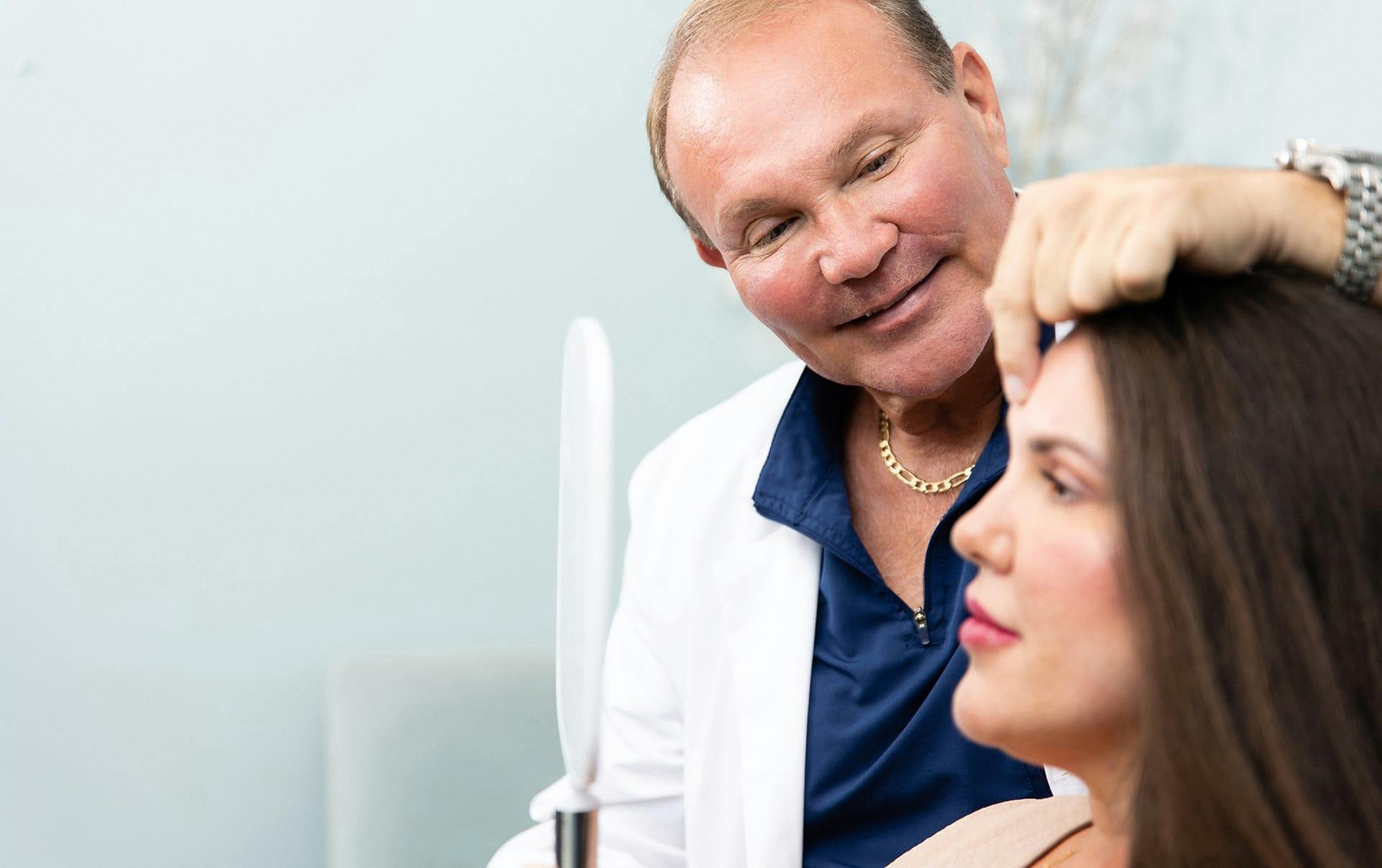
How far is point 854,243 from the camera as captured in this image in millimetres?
1178

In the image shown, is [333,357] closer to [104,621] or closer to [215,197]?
[215,197]

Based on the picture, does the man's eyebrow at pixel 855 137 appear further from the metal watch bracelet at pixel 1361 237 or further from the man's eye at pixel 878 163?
the metal watch bracelet at pixel 1361 237

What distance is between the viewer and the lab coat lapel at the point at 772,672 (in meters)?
1.31

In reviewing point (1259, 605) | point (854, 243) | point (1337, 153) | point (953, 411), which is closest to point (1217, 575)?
point (1259, 605)

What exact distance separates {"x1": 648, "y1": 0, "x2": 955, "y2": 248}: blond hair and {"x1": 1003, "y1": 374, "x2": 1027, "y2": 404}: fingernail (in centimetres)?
50

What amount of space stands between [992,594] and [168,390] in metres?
1.37

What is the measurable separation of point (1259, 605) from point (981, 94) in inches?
30.1

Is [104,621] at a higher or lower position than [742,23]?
lower

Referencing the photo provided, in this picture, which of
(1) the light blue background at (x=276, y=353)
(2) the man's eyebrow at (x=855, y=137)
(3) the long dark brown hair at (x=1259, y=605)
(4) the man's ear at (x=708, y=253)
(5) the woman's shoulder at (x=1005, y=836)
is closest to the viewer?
(3) the long dark brown hair at (x=1259, y=605)

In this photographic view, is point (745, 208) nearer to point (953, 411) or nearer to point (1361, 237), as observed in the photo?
point (953, 411)

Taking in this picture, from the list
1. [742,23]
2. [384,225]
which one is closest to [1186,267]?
[742,23]

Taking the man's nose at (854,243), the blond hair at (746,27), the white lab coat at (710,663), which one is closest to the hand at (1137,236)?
the man's nose at (854,243)

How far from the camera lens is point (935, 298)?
1.21 metres

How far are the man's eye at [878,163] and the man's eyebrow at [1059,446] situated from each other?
1.49 ft
